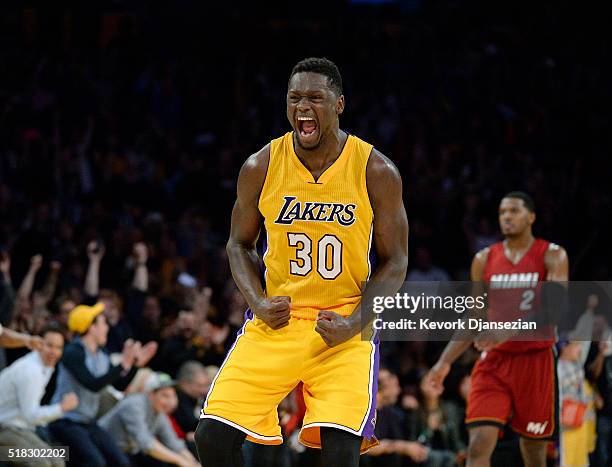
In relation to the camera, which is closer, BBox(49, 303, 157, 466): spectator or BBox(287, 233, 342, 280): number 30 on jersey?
BBox(287, 233, 342, 280): number 30 on jersey

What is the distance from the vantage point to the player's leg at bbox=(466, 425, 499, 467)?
6.73 metres

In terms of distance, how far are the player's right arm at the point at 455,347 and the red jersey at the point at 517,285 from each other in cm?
9

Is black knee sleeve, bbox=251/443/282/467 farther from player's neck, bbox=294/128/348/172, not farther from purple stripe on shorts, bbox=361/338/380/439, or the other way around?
player's neck, bbox=294/128/348/172

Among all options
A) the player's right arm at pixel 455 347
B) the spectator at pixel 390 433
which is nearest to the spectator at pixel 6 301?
the spectator at pixel 390 433

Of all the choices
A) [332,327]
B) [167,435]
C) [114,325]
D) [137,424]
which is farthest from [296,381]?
[114,325]

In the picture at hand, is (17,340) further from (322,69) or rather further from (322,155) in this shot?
(322,69)

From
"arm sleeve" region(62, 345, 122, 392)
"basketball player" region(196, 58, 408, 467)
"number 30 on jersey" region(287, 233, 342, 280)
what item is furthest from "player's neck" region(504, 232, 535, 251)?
"arm sleeve" region(62, 345, 122, 392)

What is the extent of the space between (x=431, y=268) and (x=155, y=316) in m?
3.22

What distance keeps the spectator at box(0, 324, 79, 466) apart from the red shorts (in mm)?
3059

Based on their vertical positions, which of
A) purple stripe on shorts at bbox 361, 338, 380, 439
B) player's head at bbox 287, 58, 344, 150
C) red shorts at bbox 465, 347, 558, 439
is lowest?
purple stripe on shorts at bbox 361, 338, 380, 439

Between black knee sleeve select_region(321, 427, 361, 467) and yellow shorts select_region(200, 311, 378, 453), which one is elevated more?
yellow shorts select_region(200, 311, 378, 453)

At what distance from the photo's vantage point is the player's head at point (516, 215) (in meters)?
7.18

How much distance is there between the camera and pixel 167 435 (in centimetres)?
895

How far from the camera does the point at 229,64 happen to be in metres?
14.0
